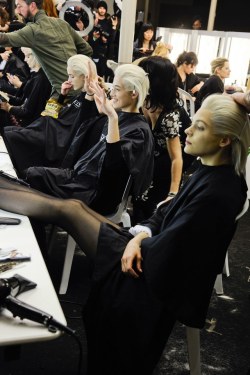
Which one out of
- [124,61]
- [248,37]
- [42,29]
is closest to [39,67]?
[42,29]

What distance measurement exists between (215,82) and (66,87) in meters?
2.01

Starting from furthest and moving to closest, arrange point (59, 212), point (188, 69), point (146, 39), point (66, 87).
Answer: point (146, 39), point (188, 69), point (66, 87), point (59, 212)

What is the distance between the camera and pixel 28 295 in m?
0.96

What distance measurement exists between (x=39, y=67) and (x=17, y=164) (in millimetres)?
1033

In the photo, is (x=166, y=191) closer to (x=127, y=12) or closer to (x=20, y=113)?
(x=127, y=12)

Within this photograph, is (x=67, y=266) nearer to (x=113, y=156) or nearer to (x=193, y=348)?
(x=113, y=156)

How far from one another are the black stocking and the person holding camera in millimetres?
4515

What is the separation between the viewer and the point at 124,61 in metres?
2.75

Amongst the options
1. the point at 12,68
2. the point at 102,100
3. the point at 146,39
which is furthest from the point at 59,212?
the point at 146,39

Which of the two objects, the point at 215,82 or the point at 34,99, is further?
the point at 215,82

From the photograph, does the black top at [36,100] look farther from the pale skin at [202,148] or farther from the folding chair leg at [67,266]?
the pale skin at [202,148]

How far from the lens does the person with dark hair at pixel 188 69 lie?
4504 millimetres

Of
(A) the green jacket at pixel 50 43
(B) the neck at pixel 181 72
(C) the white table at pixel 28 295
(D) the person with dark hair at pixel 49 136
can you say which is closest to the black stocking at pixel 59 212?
(C) the white table at pixel 28 295

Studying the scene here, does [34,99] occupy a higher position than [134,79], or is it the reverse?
[134,79]
